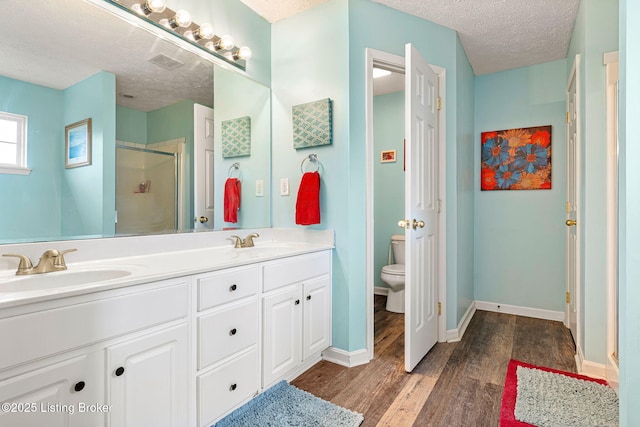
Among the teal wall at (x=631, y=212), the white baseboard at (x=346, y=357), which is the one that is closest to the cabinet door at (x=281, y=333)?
the white baseboard at (x=346, y=357)

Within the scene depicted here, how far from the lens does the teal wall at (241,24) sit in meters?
1.93

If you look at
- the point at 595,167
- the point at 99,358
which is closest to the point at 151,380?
the point at 99,358

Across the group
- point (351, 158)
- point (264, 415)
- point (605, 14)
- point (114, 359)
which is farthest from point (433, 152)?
point (114, 359)

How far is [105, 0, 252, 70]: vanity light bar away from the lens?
166 cm

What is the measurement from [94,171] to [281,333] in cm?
123

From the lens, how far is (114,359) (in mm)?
1074

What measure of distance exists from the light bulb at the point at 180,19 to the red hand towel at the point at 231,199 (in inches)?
37.2

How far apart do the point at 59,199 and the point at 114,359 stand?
787 mm

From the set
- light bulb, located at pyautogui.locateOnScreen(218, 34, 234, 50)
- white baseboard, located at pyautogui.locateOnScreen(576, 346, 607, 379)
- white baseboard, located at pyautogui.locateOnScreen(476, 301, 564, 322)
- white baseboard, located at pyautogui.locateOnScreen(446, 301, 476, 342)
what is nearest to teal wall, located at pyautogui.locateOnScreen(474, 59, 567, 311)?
white baseboard, located at pyautogui.locateOnScreen(476, 301, 564, 322)

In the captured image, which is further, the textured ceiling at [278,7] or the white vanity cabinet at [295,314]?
the textured ceiling at [278,7]

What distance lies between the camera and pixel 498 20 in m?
2.39

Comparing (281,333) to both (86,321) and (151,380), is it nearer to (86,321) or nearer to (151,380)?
(151,380)

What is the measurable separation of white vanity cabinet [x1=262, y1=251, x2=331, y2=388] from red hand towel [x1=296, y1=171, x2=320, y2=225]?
25cm

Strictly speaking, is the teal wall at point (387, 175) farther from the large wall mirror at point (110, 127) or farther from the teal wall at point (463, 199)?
the large wall mirror at point (110, 127)
